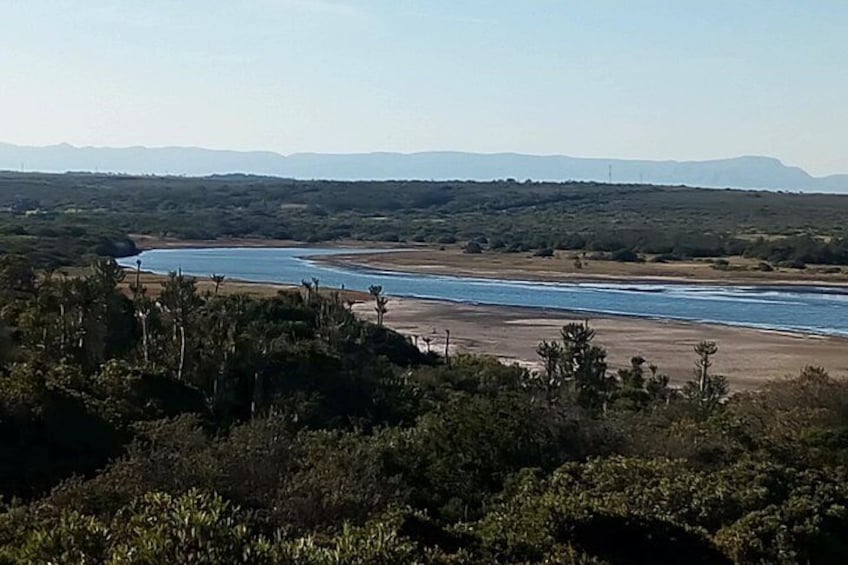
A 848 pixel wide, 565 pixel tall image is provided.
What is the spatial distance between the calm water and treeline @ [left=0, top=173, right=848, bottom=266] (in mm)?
13530

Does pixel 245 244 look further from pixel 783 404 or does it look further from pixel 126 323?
pixel 783 404

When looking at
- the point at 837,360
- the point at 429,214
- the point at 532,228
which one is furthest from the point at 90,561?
the point at 429,214

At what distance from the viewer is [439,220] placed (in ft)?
528

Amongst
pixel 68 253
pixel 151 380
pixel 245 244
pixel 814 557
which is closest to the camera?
pixel 814 557

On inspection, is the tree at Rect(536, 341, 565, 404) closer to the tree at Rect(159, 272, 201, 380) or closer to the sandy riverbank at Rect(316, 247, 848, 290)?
the tree at Rect(159, 272, 201, 380)

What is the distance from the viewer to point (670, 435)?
23.3m

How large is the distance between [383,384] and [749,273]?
216ft

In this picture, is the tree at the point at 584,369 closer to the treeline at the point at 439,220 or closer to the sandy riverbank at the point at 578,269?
the treeline at the point at 439,220

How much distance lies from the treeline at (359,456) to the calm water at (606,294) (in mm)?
30914

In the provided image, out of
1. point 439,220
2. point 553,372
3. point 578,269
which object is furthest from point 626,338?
point 439,220

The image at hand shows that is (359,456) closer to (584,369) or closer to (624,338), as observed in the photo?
(584,369)

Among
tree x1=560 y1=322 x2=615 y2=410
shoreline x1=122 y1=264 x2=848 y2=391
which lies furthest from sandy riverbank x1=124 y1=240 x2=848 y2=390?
tree x1=560 y1=322 x2=615 y2=410

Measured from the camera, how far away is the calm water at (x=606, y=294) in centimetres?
6544

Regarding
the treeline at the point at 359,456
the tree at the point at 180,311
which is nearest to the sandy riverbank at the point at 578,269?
the treeline at the point at 359,456
